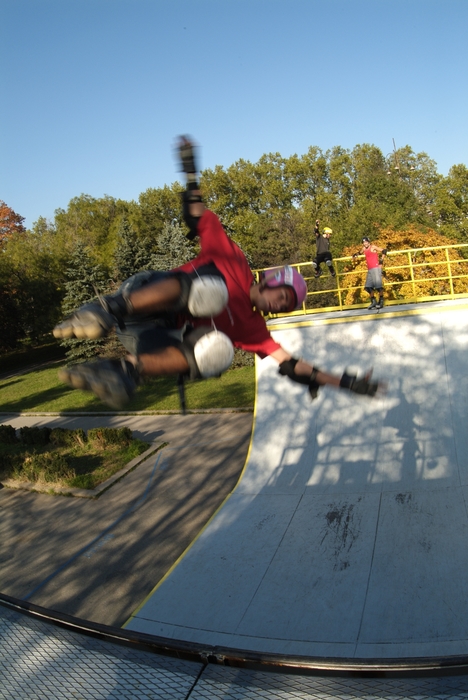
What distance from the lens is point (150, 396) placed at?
901 inches

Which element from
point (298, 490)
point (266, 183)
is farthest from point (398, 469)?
point (266, 183)

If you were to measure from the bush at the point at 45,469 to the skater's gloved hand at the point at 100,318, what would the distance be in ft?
34.5

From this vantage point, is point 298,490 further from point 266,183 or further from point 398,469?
point 266,183

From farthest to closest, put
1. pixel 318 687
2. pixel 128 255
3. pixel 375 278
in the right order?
pixel 128 255 → pixel 375 278 → pixel 318 687

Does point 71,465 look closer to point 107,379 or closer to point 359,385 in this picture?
point 107,379

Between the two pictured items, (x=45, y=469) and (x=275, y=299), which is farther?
(x=45, y=469)

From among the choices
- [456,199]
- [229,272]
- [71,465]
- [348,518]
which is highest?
[456,199]

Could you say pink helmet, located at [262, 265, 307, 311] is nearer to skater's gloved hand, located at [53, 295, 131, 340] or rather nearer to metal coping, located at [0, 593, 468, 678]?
skater's gloved hand, located at [53, 295, 131, 340]

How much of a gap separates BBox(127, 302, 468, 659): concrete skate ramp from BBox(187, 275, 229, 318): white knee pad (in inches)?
153

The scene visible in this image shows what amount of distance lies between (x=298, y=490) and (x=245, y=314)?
595 centimetres

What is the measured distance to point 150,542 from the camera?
918 centimetres

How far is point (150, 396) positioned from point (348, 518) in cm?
1619

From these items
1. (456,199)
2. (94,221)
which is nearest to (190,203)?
(456,199)

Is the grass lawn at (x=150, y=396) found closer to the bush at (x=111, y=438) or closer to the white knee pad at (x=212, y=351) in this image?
the bush at (x=111, y=438)
